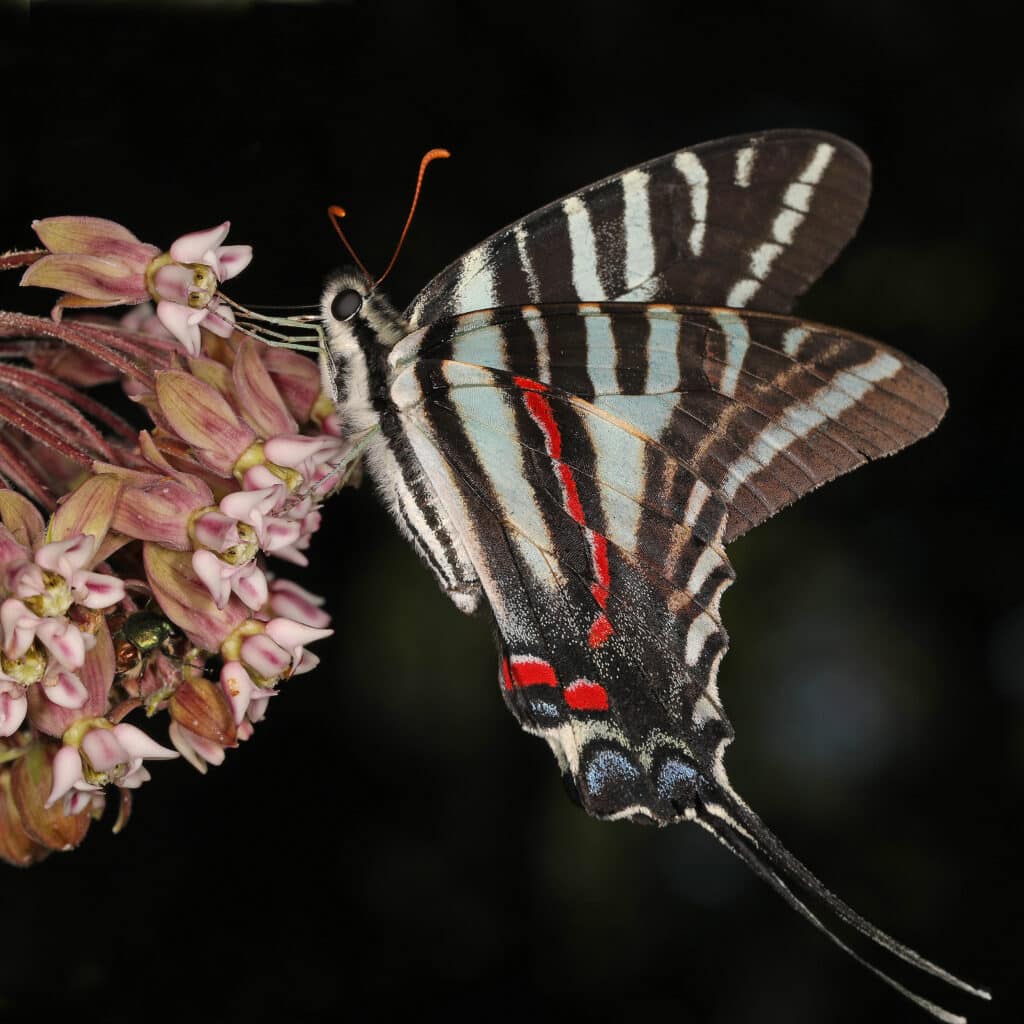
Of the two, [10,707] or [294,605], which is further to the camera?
[294,605]

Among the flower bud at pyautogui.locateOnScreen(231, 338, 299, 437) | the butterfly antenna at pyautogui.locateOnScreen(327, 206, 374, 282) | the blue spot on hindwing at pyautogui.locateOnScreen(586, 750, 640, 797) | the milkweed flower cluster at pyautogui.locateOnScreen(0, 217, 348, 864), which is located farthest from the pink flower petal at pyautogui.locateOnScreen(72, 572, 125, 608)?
the blue spot on hindwing at pyautogui.locateOnScreen(586, 750, 640, 797)

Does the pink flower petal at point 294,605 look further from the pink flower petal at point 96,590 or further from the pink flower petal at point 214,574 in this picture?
the pink flower petal at point 96,590

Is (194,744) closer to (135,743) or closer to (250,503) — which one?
(135,743)

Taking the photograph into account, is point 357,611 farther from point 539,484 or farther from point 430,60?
point 430,60

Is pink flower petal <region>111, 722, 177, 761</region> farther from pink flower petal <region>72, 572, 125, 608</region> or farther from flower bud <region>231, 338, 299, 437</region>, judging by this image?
flower bud <region>231, 338, 299, 437</region>

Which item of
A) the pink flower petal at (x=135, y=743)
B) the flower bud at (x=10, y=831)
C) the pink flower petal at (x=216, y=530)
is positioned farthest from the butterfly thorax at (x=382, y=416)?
the flower bud at (x=10, y=831)

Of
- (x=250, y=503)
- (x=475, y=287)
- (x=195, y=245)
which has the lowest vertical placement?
(x=250, y=503)

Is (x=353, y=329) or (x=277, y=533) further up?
(x=353, y=329)

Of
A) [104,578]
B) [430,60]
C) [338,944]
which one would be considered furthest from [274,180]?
[338,944]

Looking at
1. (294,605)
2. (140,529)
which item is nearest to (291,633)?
(294,605)
